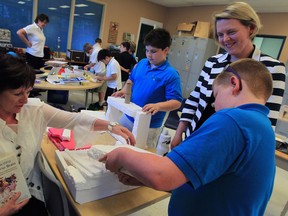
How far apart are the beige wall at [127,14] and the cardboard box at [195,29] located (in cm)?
114

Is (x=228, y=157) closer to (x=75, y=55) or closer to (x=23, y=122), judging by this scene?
(x=23, y=122)

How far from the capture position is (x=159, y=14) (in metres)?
7.55

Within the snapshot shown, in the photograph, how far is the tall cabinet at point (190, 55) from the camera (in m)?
6.13

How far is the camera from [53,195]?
1074 mm

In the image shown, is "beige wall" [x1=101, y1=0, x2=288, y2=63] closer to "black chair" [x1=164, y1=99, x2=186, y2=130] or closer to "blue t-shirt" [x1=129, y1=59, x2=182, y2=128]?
"black chair" [x1=164, y1=99, x2=186, y2=130]

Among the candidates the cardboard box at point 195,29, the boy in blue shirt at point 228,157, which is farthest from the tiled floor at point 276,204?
the cardboard box at point 195,29

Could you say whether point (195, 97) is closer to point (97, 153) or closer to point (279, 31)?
point (97, 153)

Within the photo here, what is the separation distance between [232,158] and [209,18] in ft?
22.5

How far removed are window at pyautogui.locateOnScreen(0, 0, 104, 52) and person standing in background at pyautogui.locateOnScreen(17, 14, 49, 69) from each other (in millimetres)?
1451

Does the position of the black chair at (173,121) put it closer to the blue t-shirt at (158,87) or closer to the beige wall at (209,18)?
the blue t-shirt at (158,87)

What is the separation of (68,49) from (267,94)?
6149 millimetres

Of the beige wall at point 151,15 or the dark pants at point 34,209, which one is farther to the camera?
the beige wall at point 151,15

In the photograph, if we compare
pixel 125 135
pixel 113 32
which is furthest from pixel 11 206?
pixel 113 32

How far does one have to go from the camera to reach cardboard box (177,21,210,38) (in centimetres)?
609
